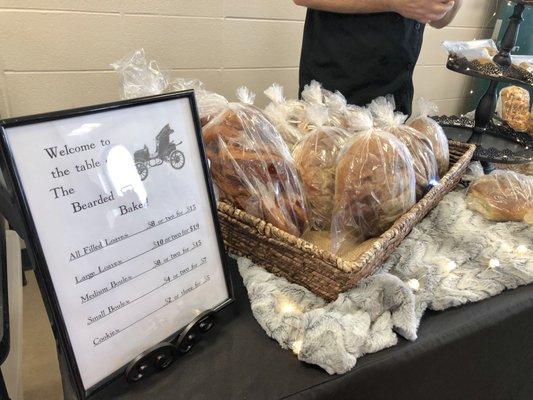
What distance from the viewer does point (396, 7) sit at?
43.8 inches

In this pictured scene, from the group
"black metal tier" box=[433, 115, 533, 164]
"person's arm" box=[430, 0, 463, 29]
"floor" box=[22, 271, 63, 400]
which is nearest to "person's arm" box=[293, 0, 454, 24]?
"person's arm" box=[430, 0, 463, 29]

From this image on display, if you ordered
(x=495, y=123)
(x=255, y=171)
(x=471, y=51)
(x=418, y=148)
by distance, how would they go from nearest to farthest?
1. (x=255, y=171)
2. (x=418, y=148)
3. (x=471, y=51)
4. (x=495, y=123)

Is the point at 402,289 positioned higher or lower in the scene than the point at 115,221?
lower

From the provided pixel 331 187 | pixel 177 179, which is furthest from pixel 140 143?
pixel 331 187

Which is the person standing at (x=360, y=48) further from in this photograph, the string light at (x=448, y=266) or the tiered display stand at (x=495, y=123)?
the string light at (x=448, y=266)

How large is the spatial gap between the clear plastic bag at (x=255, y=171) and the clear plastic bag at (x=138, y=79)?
0.80 feet

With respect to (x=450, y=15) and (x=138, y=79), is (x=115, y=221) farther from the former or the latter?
(x=450, y=15)

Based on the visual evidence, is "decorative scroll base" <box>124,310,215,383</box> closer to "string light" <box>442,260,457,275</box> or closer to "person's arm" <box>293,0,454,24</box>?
"string light" <box>442,260,457,275</box>

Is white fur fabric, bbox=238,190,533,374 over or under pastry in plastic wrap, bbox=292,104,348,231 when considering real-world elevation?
under

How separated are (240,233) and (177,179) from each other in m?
0.21

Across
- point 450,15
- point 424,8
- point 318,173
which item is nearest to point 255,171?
point 318,173

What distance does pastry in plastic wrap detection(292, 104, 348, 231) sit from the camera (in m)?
0.78

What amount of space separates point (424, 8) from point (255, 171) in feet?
2.37

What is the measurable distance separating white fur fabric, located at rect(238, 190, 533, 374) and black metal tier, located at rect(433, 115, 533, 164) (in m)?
0.31
